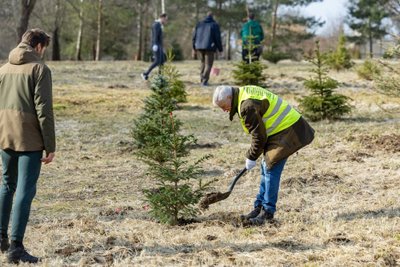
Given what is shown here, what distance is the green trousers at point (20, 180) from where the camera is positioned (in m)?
4.61

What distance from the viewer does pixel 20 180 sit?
4621mm

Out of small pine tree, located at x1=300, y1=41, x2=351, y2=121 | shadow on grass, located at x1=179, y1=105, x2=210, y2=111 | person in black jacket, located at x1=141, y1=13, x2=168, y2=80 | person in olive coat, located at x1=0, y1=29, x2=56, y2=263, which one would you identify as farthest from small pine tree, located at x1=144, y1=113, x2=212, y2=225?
person in black jacket, located at x1=141, y1=13, x2=168, y2=80

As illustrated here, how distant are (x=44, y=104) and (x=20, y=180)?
0.64 m

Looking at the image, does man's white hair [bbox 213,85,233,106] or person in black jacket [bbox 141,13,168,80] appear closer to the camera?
man's white hair [bbox 213,85,233,106]

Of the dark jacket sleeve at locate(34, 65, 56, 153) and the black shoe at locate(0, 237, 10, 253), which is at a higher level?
the dark jacket sleeve at locate(34, 65, 56, 153)

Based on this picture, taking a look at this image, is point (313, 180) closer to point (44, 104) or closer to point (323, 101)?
point (323, 101)

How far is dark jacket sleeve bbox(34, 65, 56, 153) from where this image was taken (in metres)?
4.53

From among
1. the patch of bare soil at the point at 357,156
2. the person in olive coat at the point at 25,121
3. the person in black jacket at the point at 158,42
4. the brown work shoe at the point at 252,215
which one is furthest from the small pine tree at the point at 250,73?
the person in olive coat at the point at 25,121

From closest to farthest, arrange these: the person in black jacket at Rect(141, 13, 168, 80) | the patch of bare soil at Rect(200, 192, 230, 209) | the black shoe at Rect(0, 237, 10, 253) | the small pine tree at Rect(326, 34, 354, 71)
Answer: the black shoe at Rect(0, 237, 10, 253), the patch of bare soil at Rect(200, 192, 230, 209), the person in black jacket at Rect(141, 13, 168, 80), the small pine tree at Rect(326, 34, 354, 71)

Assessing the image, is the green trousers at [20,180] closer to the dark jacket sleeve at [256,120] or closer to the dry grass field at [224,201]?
the dry grass field at [224,201]

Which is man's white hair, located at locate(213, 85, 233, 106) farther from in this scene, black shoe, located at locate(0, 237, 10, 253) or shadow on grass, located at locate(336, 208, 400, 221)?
black shoe, located at locate(0, 237, 10, 253)

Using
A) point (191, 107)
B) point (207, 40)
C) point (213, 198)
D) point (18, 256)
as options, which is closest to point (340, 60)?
point (207, 40)

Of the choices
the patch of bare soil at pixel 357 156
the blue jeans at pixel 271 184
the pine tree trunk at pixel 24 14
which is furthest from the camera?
the pine tree trunk at pixel 24 14

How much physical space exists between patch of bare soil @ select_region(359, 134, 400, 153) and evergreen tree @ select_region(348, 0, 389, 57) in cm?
2977
